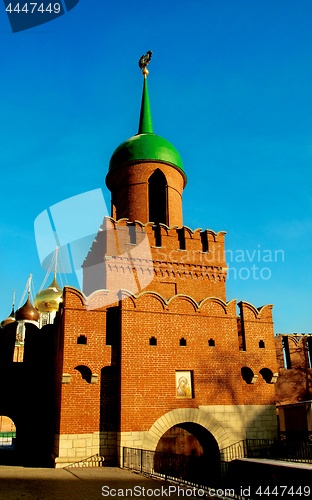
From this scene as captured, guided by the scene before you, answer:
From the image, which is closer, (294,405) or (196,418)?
(196,418)

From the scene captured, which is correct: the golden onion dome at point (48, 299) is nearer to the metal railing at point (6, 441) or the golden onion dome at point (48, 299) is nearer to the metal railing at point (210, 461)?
the metal railing at point (6, 441)

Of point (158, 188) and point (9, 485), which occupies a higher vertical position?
point (158, 188)

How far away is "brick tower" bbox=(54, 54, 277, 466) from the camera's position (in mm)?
15062

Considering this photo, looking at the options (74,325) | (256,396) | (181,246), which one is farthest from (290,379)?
(74,325)

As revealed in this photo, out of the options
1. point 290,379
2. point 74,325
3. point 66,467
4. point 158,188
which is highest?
point 158,188

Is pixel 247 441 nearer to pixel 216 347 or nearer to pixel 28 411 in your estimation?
pixel 216 347

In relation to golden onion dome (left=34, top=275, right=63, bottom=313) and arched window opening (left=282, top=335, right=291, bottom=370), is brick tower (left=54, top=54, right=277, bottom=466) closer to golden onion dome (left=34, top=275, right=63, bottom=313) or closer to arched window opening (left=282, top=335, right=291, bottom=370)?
arched window opening (left=282, top=335, right=291, bottom=370)

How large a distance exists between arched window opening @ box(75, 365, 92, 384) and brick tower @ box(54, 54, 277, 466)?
0.12 feet

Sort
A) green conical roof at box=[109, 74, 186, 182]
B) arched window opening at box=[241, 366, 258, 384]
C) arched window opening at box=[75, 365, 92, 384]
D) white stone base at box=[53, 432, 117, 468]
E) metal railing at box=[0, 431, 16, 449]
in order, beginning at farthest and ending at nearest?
metal railing at box=[0, 431, 16, 449] < green conical roof at box=[109, 74, 186, 182] < arched window opening at box=[241, 366, 258, 384] < arched window opening at box=[75, 365, 92, 384] < white stone base at box=[53, 432, 117, 468]

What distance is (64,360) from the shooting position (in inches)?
598

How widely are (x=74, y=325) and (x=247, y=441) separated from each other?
770 centimetres

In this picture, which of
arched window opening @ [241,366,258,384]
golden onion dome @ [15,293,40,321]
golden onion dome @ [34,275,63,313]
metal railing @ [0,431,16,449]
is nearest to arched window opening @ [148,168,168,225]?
arched window opening @ [241,366,258,384]

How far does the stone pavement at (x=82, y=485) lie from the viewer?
992 cm

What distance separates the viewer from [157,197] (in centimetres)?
2180
